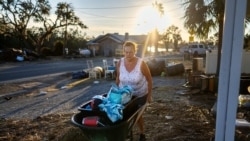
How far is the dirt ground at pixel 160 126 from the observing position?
16.9ft

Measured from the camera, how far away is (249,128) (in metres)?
4.92

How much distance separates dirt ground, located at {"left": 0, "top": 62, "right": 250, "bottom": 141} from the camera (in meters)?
5.14

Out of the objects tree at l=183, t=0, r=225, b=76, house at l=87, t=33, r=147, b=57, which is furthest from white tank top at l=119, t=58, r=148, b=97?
house at l=87, t=33, r=147, b=57

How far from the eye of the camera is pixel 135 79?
444cm

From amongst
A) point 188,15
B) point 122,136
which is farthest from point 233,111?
point 188,15

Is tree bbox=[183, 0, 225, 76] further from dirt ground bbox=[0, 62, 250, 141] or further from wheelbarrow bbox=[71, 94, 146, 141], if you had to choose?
wheelbarrow bbox=[71, 94, 146, 141]

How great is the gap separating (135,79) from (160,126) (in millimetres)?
2008

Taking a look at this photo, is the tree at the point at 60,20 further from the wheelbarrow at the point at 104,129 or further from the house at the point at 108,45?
the wheelbarrow at the point at 104,129

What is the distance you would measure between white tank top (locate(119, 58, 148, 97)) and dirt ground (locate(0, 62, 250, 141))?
1.08m

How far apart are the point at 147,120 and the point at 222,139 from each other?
3531 mm

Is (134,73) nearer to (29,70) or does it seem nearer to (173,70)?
(173,70)

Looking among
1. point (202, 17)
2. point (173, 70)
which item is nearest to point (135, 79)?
point (202, 17)

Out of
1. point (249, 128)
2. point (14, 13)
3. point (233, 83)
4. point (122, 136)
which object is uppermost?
point (14, 13)

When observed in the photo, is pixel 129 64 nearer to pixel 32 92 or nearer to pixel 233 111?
pixel 233 111
